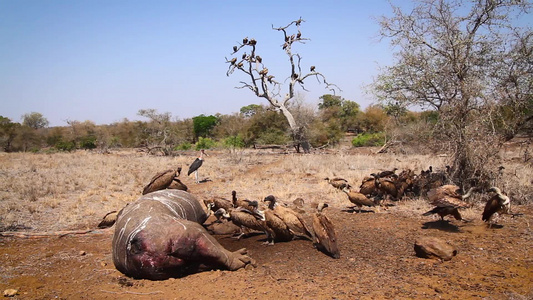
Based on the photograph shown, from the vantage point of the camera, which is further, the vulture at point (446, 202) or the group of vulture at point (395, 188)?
the group of vulture at point (395, 188)

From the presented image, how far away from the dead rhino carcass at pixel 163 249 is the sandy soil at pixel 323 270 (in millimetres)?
139

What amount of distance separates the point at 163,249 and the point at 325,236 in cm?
252

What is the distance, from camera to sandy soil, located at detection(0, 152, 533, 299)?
183 inches

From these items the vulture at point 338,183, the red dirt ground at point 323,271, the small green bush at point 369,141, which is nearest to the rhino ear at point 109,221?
the red dirt ground at point 323,271

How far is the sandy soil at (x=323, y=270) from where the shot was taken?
465 centimetres

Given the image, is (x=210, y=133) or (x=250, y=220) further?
(x=210, y=133)

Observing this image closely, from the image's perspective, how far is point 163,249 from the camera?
16.1ft

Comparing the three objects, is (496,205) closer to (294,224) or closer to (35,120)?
(294,224)

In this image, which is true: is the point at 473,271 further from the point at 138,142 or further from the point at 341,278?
the point at 138,142

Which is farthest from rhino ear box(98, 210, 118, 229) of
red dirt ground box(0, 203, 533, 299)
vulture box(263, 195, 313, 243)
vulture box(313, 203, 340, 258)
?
vulture box(313, 203, 340, 258)

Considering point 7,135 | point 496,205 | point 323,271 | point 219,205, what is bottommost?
point 323,271

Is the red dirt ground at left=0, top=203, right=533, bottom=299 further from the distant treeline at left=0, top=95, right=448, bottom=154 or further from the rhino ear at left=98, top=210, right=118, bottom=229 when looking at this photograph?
the distant treeline at left=0, top=95, right=448, bottom=154

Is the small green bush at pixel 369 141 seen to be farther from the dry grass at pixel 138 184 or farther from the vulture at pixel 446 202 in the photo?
the vulture at pixel 446 202

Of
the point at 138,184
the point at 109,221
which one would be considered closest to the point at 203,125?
the point at 138,184
